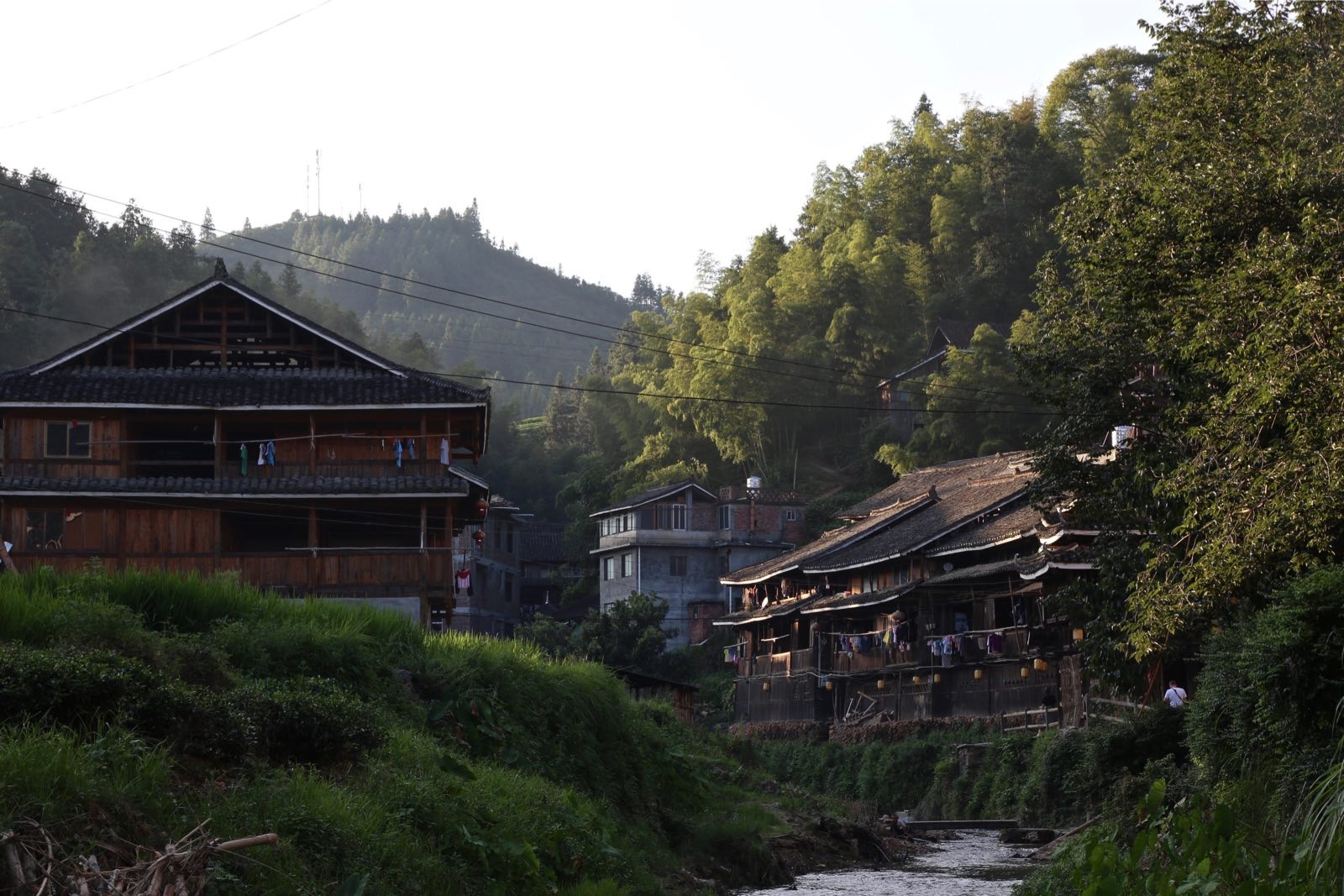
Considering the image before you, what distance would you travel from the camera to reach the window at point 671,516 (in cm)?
6328

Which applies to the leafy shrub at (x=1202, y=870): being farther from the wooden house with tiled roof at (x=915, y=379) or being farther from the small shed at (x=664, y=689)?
the wooden house with tiled roof at (x=915, y=379)

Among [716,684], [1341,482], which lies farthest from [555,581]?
[1341,482]

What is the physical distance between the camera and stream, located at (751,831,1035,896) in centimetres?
2122

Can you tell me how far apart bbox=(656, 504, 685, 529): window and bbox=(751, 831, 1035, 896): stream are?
115ft

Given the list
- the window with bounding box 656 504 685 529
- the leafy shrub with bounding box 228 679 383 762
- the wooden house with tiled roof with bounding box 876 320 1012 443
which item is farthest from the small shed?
the wooden house with tiled roof with bounding box 876 320 1012 443

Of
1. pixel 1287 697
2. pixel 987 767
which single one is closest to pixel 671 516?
pixel 987 767

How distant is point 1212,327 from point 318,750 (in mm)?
13235

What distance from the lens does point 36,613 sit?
1429cm

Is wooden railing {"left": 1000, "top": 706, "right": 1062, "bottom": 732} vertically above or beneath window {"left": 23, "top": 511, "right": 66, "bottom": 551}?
beneath

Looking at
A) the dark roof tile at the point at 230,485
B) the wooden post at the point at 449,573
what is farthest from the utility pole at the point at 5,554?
the wooden post at the point at 449,573

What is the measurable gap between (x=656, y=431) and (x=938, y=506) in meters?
32.6

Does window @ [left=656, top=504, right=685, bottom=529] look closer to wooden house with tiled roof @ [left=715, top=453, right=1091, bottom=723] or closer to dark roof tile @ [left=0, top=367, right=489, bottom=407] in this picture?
wooden house with tiled roof @ [left=715, top=453, right=1091, bottom=723]

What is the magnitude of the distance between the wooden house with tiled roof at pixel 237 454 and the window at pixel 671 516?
93.9 feet

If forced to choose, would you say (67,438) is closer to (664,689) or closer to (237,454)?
(237,454)
